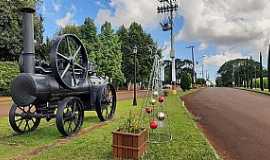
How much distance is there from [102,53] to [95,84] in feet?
147

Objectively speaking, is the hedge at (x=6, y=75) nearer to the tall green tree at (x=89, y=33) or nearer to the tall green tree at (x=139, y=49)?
the tall green tree at (x=89, y=33)

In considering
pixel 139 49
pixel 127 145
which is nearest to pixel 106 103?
pixel 127 145

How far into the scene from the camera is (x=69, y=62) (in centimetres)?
1085

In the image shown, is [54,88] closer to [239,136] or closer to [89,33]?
[239,136]

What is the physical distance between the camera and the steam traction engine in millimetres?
9297

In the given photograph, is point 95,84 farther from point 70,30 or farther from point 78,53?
point 70,30

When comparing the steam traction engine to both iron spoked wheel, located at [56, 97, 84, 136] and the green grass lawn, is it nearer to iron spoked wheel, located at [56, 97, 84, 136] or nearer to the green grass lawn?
iron spoked wheel, located at [56, 97, 84, 136]

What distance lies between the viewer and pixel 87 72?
12250mm

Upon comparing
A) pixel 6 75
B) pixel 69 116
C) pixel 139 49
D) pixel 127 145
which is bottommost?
pixel 127 145

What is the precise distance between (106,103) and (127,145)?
6293 mm

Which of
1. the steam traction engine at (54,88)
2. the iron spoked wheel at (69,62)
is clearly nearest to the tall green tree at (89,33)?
the iron spoked wheel at (69,62)

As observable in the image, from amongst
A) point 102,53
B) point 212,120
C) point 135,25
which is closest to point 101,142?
point 212,120

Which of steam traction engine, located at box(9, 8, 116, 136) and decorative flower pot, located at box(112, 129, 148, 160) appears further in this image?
steam traction engine, located at box(9, 8, 116, 136)

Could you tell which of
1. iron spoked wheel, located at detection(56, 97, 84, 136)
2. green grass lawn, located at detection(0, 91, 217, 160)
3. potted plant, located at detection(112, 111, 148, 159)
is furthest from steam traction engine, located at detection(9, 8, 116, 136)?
potted plant, located at detection(112, 111, 148, 159)
